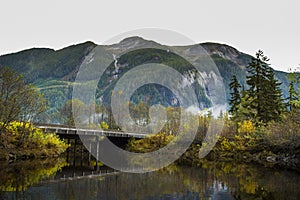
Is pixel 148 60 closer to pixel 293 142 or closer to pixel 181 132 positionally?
pixel 181 132

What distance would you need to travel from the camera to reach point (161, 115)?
60.9 m

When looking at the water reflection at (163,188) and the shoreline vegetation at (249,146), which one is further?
the shoreline vegetation at (249,146)

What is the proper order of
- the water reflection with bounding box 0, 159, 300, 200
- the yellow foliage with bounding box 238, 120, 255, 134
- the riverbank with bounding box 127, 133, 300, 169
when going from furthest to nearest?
the yellow foliage with bounding box 238, 120, 255, 134, the riverbank with bounding box 127, 133, 300, 169, the water reflection with bounding box 0, 159, 300, 200

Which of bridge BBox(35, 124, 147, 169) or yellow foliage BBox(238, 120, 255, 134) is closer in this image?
bridge BBox(35, 124, 147, 169)

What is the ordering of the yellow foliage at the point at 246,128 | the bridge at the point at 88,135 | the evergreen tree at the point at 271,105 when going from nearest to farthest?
the bridge at the point at 88,135, the yellow foliage at the point at 246,128, the evergreen tree at the point at 271,105

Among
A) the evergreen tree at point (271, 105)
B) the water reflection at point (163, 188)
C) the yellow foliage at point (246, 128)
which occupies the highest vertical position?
the evergreen tree at point (271, 105)

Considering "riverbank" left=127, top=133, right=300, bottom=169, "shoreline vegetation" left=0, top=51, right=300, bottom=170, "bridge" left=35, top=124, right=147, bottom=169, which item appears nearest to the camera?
"shoreline vegetation" left=0, top=51, right=300, bottom=170

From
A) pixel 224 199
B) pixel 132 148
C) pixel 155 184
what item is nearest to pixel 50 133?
pixel 132 148

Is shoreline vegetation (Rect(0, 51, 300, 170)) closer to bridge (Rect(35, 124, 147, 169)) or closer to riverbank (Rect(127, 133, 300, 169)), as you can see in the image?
riverbank (Rect(127, 133, 300, 169))

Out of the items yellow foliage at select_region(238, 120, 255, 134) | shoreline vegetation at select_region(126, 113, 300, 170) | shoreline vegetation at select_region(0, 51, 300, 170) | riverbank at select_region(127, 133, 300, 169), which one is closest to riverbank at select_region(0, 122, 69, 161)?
shoreline vegetation at select_region(0, 51, 300, 170)

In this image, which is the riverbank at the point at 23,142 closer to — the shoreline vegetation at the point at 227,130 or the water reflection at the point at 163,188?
the shoreline vegetation at the point at 227,130

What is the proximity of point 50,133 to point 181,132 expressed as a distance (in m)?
17.6

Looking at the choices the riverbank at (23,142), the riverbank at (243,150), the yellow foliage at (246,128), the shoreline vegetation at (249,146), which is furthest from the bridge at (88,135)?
the yellow foliage at (246,128)

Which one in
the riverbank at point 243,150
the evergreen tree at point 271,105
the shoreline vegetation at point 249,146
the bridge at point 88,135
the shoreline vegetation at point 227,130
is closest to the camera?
the shoreline vegetation at point 227,130
